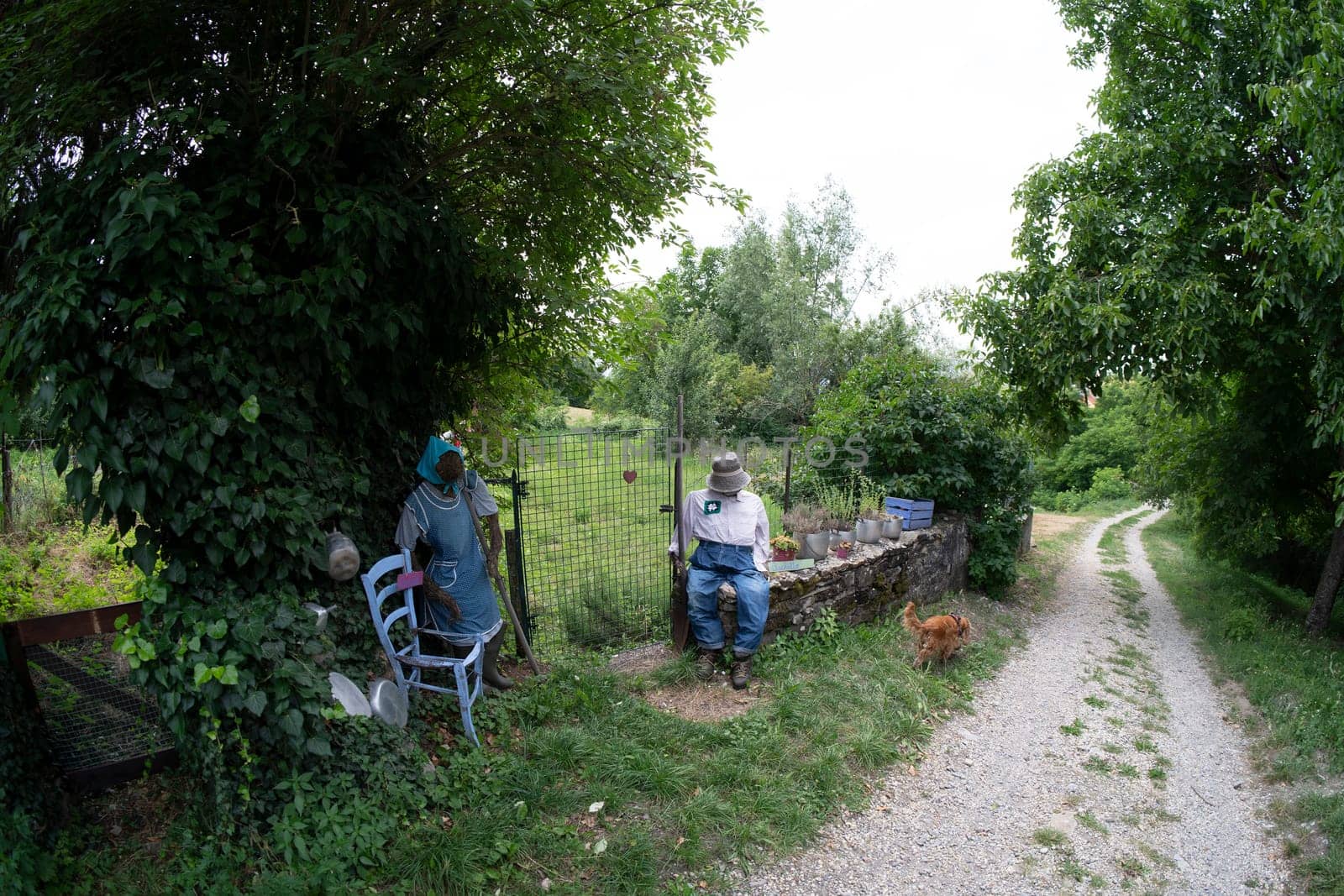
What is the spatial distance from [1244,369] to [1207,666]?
364cm

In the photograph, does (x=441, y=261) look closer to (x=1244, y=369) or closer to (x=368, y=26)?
(x=368, y=26)

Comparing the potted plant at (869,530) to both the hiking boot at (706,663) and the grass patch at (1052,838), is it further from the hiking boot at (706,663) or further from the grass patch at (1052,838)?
the grass patch at (1052,838)

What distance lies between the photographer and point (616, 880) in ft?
10.5

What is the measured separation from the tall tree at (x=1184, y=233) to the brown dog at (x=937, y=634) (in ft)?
13.1

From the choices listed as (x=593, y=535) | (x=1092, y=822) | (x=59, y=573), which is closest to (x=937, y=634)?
(x=1092, y=822)

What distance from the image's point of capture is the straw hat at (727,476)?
540 centimetres

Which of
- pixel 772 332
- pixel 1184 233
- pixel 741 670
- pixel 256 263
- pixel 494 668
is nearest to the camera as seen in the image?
pixel 256 263

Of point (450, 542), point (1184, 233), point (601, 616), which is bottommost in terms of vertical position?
point (601, 616)

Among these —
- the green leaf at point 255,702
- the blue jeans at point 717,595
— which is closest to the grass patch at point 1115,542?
the blue jeans at point 717,595

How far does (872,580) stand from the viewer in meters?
6.65

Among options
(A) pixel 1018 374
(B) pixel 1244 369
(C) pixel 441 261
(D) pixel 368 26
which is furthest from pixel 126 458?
(B) pixel 1244 369

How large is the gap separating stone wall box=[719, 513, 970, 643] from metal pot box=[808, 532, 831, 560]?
0.32 feet

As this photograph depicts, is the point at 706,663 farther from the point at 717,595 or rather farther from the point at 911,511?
the point at 911,511

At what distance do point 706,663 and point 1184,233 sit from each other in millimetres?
7707
